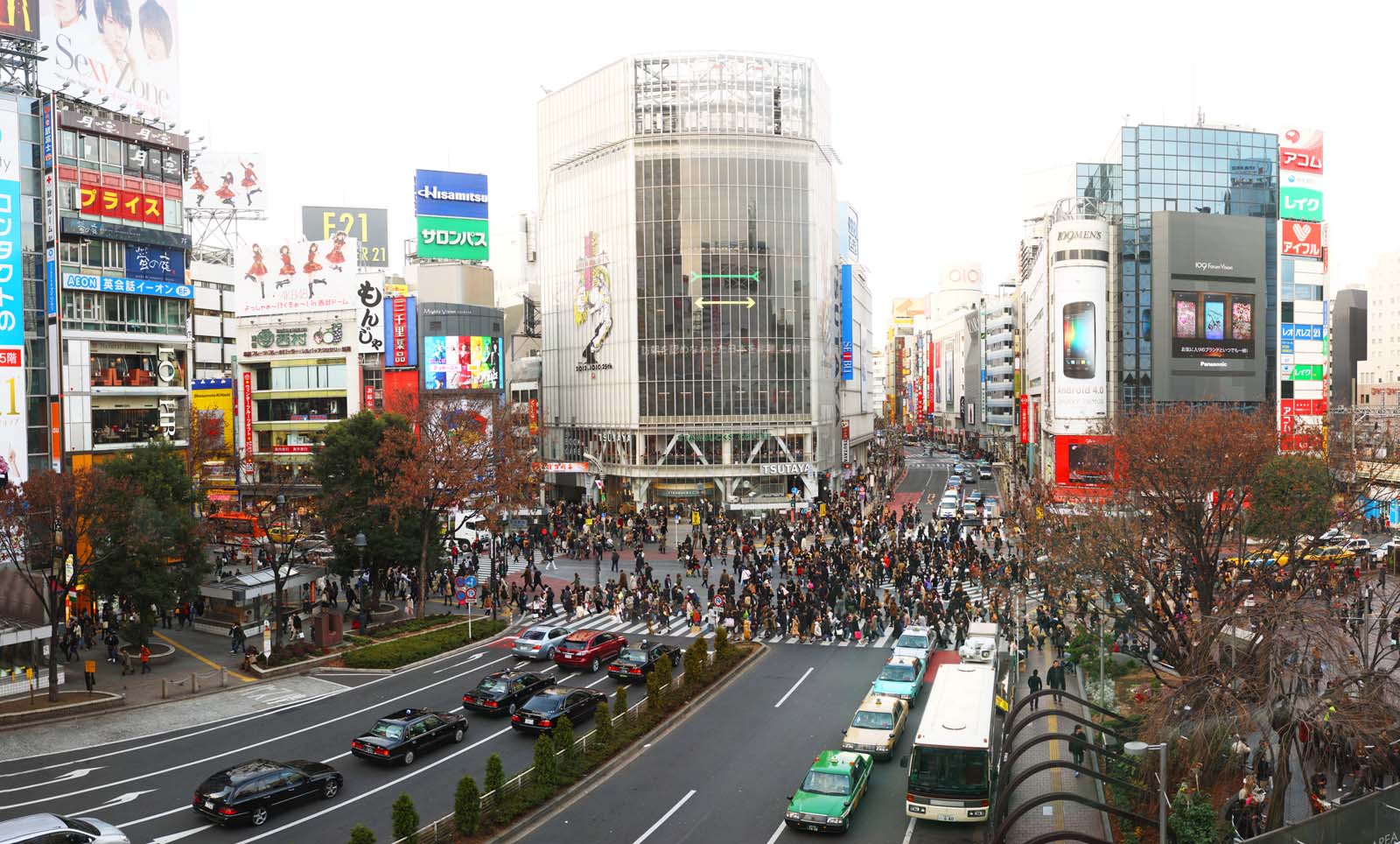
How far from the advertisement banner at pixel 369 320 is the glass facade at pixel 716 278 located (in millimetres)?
19038

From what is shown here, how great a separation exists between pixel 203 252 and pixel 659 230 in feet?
176

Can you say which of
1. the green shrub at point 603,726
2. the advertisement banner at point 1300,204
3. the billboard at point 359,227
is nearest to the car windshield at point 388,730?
the green shrub at point 603,726

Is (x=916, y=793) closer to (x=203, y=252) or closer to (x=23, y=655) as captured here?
(x=23, y=655)

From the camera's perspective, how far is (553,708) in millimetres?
25547

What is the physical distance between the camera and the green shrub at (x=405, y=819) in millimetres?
17453

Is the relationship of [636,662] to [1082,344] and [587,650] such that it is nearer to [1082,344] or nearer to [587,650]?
[587,650]

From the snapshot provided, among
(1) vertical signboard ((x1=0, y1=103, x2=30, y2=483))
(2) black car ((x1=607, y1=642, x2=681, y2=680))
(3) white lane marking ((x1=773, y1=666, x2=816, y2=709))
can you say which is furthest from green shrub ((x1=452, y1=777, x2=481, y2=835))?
(1) vertical signboard ((x1=0, y1=103, x2=30, y2=483))

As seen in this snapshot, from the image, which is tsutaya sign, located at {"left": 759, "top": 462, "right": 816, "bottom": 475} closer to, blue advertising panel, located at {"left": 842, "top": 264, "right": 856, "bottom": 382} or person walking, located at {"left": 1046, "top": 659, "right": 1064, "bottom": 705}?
blue advertising panel, located at {"left": 842, "top": 264, "right": 856, "bottom": 382}

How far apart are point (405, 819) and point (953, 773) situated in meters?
10.0

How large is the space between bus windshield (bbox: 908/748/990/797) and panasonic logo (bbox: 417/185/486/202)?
72723 mm

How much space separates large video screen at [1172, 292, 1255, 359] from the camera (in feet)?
230

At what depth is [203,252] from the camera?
10106 cm

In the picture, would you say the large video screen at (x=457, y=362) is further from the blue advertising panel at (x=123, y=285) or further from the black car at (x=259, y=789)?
the black car at (x=259, y=789)

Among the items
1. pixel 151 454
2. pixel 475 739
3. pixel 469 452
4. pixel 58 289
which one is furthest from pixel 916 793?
pixel 58 289
